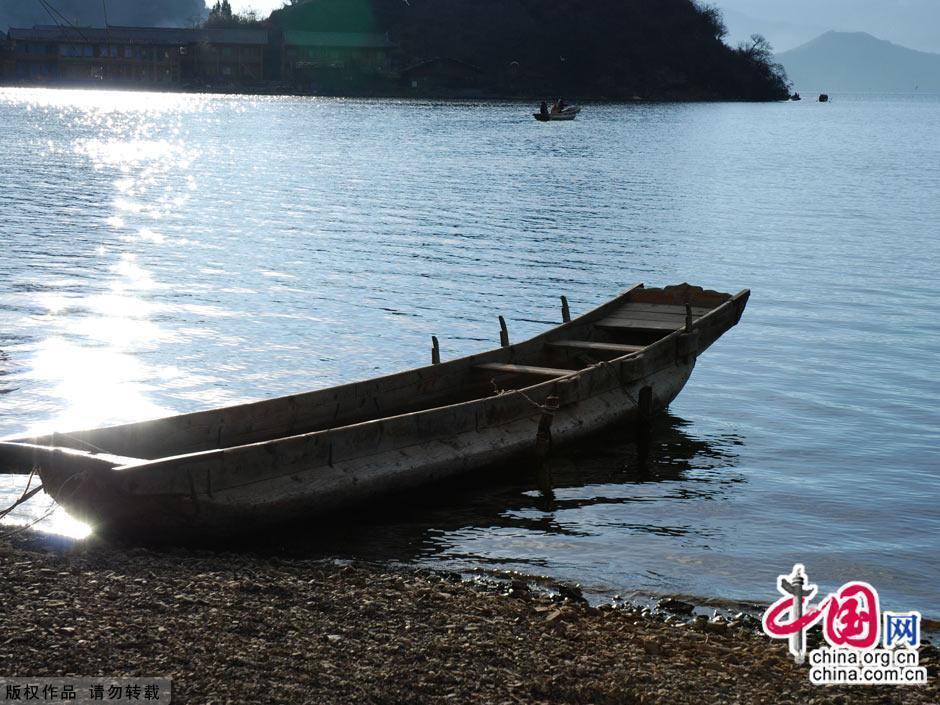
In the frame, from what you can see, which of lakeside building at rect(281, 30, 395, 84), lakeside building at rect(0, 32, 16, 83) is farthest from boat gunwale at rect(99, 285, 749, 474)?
lakeside building at rect(0, 32, 16, 83)

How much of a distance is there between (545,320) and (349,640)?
16.8m

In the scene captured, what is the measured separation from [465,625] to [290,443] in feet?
10.1

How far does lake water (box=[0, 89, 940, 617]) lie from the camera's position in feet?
42.1

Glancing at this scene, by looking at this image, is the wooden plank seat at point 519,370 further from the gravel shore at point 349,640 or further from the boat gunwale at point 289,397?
the gravel shore at point 349,640

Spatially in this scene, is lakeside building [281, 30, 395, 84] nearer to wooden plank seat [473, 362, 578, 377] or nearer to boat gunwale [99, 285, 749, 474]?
boat gunwale [99, 285, 749, 474]

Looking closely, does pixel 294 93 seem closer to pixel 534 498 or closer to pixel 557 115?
pixel 557 115

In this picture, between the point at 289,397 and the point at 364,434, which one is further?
the point at 289,397

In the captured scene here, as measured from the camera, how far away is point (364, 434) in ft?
40.4

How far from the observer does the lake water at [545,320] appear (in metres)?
12.8

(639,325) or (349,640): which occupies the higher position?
(639,325)

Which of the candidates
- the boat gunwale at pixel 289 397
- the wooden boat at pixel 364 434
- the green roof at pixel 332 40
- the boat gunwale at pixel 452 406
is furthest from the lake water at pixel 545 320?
the green roof at pixel 332 40

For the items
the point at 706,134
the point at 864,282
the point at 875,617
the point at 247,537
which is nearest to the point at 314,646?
the point at 247,537

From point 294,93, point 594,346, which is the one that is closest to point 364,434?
point 594,346

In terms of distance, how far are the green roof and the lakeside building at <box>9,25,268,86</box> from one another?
4.60 m
